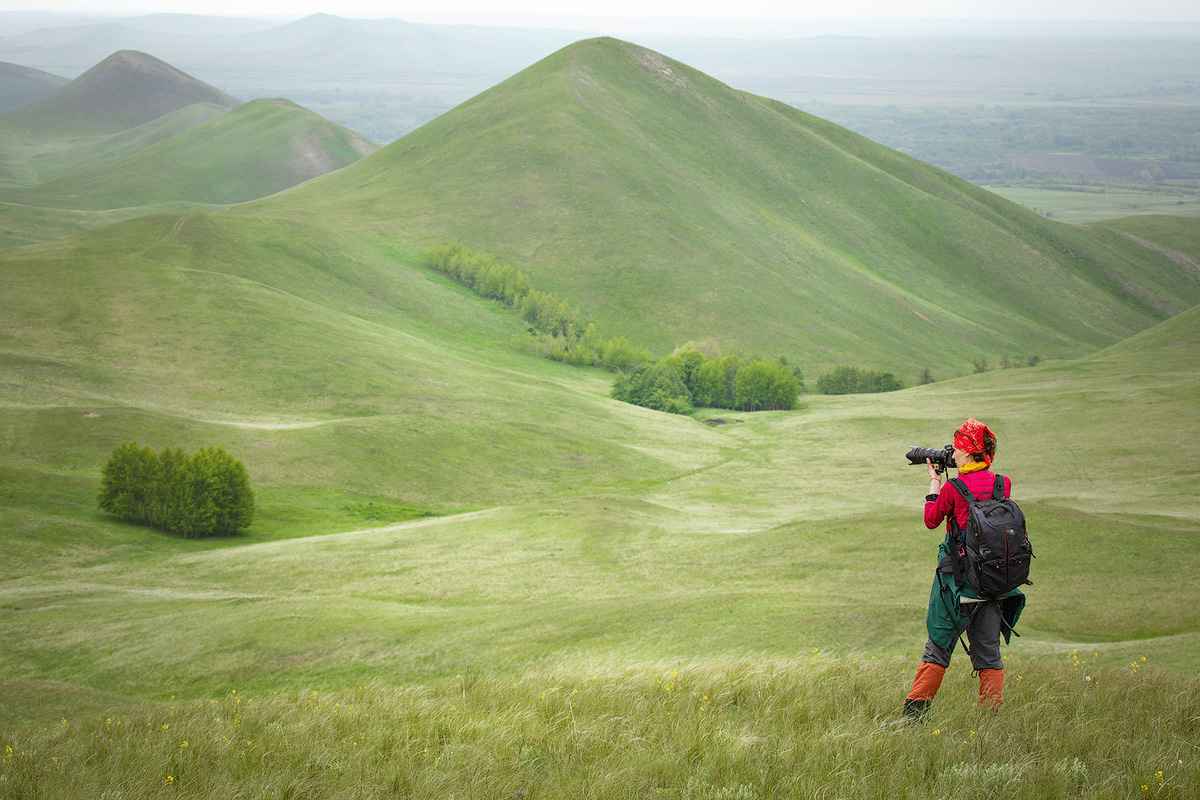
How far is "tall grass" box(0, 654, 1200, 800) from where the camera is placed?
8680 mm

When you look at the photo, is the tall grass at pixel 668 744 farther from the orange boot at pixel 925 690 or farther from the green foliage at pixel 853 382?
the green foliage at pixel 853 382

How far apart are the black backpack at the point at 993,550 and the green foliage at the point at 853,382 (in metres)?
135

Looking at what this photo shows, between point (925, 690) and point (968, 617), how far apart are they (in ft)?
3.73

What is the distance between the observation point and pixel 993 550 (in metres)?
9.84

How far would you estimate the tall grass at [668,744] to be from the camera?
8.68 metres

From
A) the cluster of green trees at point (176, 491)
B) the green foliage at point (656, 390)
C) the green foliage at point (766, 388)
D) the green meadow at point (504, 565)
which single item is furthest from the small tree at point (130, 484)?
the green foliage at point (766, 388)

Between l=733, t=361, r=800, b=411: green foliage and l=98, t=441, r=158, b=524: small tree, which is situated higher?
l=733, t=361, r=800, b=411: green foliage

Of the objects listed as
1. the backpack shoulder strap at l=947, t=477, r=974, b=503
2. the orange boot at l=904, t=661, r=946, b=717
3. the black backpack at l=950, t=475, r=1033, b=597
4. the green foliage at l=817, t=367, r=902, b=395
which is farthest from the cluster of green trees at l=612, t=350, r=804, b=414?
the black backpack at l=950, t=475, r=1033, b=597

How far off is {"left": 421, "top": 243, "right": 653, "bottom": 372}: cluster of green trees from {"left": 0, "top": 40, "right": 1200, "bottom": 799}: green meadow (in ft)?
29.2

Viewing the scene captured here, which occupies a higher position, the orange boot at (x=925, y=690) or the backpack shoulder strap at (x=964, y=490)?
the backpack shoulder strap at (x=964, y=490)

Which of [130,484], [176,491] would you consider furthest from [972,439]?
[130,484]

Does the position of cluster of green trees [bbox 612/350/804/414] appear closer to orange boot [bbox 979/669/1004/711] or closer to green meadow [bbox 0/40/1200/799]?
green meadow [bbox 0/40/1200/799]

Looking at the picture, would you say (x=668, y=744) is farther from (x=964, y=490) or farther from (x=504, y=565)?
(x=504, y=565)

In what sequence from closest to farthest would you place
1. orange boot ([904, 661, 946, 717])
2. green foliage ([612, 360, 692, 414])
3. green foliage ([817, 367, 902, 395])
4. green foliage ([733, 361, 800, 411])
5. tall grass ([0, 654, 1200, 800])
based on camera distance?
1. tall grass ([0, 654, 1200, 800])
2. orange boot ([904, 661, 946, 717])
3. green foliage ([612, 360, 692, 414])
4. green foliage ([733, 361, 800, 411])
5. green foliage ([817, 367, 902, 395])
